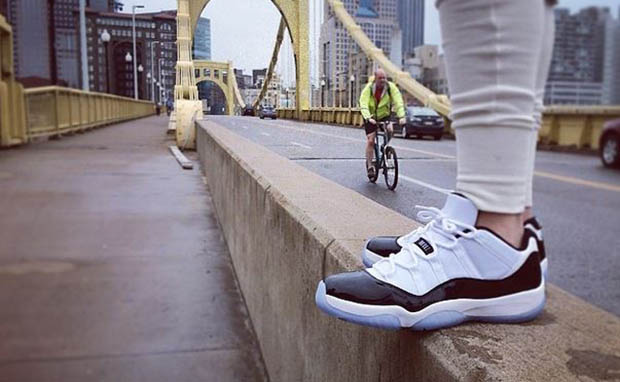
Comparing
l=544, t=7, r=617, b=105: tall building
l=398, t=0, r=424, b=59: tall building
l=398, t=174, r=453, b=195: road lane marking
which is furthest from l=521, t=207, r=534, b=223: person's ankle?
l=398, t=174, r=453, b=195: road lane marking

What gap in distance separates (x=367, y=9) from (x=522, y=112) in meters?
0.84

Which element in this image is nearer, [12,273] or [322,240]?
[322,240]

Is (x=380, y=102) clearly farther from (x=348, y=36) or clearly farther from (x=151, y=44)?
(x=151, y=44)

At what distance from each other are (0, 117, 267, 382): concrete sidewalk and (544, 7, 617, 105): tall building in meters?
2.12

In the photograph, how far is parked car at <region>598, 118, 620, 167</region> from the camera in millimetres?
604

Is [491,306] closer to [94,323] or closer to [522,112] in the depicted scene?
[522,112]

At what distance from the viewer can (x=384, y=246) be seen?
1.14m

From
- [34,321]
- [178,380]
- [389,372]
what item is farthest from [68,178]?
[389,372]

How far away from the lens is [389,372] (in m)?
1.00

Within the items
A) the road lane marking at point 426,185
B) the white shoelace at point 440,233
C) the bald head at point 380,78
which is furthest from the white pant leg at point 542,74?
the road lane marking at point 426,185

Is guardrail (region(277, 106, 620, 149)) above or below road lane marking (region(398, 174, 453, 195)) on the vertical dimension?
above

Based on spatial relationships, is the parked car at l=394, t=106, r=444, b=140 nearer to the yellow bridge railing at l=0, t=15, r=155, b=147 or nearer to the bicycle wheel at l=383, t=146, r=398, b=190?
the bicycle wheel at l=383, t=146, r=398, b=190

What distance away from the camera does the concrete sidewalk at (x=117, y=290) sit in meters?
2.67

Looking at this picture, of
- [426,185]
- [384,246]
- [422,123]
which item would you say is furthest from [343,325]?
[422,123]
